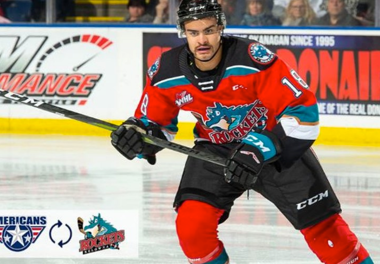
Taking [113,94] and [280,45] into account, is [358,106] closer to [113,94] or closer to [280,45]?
[280,45]

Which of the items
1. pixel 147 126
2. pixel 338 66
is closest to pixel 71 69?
pixel 338 66

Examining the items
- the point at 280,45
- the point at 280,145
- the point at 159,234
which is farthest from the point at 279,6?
the point at 280,145

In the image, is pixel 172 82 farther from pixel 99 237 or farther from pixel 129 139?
pixel 99 237

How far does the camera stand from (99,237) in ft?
15.2

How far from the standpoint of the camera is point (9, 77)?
9.43m

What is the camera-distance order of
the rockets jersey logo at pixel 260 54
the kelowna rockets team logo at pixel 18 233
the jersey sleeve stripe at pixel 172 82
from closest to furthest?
the rockets jersey logo at pixel 260 54
the jersey sleeve stripe at pixel 172 82
the kelowna rockets team logo at pixel 18 233

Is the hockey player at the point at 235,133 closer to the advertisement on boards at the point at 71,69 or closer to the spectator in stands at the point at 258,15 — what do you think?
the spectator in stands at the point at 258,15

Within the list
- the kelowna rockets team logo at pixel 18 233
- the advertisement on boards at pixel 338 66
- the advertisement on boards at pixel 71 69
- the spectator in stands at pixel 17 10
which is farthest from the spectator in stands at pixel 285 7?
the kelowna rockets team logo at pixel 18 233

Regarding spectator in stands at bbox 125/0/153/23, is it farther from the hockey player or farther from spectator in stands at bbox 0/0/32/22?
the hockey player

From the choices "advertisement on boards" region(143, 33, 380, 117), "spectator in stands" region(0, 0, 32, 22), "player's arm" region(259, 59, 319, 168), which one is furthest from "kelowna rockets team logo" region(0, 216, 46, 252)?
"spectator in stands" region(0, 0, 32, 22)

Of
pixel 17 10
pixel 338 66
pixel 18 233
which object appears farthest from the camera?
pixel 17 10

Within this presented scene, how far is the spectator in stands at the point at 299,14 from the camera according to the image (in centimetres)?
887

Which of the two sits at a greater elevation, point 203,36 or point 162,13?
point 203,36

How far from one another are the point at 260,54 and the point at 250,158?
1.28ft
